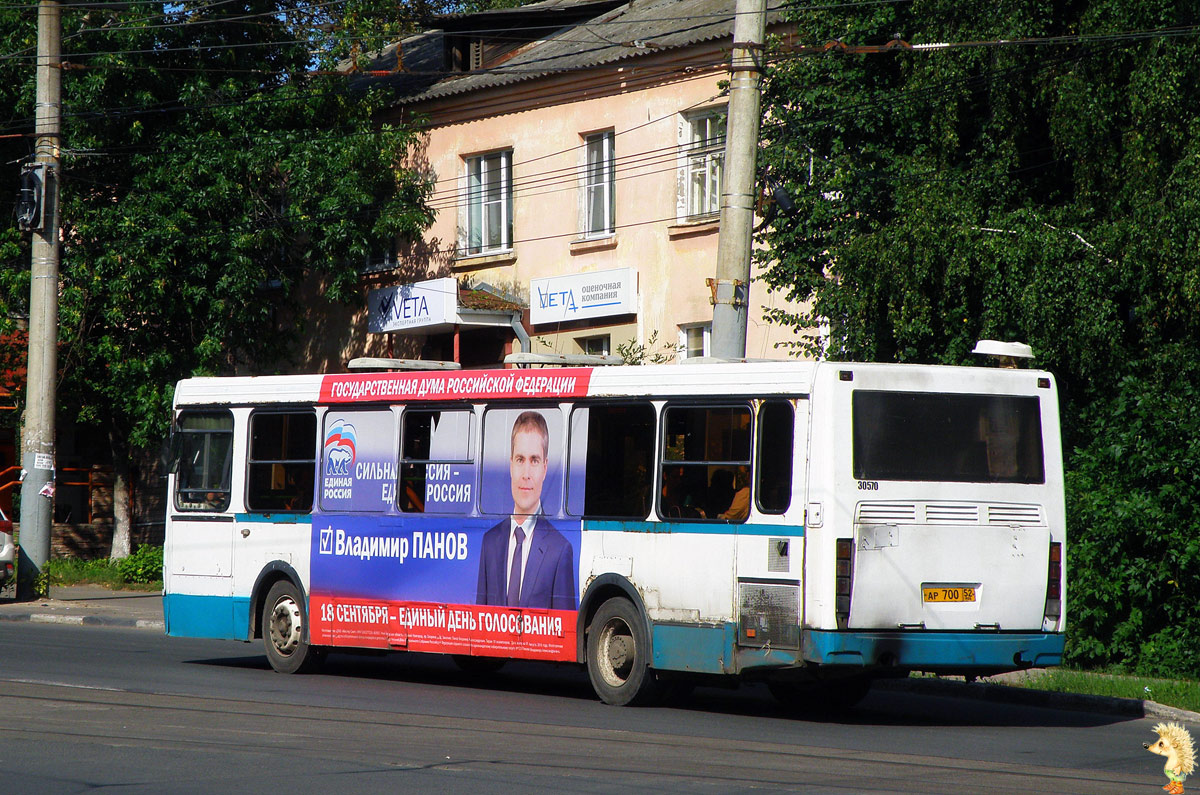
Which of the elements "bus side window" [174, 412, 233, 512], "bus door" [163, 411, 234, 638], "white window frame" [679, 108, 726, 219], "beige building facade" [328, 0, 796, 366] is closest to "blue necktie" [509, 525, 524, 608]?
"bus door" [163, 411, 234, 638]

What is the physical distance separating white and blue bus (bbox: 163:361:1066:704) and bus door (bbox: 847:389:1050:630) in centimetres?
2

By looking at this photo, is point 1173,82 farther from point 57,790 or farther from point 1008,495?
point 57,790

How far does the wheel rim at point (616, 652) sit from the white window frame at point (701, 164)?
13351 mm

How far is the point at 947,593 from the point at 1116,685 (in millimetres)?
3022

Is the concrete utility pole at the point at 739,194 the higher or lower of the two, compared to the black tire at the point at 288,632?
higher

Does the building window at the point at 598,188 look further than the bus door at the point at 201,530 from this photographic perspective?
Yes

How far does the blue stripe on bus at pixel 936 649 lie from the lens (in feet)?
36.7

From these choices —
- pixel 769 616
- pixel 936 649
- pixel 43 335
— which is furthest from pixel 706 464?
pixel 43 335

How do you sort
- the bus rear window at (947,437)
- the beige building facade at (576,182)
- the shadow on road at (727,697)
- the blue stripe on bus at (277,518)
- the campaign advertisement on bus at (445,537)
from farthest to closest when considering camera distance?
the beige building facade at (576,182)
the blue stripe on bus at (277,518)
the campaign advertisement on bus at (445,537)
the shadow on road at (727,697)
the bus rear window at (947,437)

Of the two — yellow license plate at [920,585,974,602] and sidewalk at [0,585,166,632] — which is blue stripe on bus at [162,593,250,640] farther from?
yellow license plate at [920,585,974,602]

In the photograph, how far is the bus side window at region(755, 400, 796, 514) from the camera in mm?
11578

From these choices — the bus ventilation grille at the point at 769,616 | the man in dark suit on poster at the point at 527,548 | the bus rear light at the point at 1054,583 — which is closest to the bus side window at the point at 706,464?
the bus ventilation grille at the point at 769,616

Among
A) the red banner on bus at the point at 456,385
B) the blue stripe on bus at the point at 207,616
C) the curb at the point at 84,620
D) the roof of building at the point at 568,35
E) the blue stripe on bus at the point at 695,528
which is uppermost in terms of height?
the roof of building at the point at 568,35

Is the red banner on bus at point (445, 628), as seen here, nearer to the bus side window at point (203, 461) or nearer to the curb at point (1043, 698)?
the bus side window at point (203, 461)
